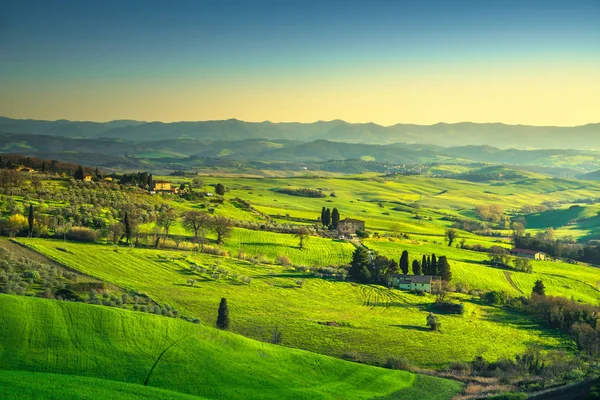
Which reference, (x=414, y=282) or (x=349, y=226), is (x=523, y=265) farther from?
(x=349, y=226)

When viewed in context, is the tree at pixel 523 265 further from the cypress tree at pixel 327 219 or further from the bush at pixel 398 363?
the bush at pixel 398 363

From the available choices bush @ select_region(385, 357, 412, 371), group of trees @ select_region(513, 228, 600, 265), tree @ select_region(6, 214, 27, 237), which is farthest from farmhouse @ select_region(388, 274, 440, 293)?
tree @ select_region(6, 214, 27, 237)

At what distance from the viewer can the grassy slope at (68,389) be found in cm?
3012

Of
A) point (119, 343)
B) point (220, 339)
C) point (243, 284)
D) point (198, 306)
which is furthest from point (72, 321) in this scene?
point (243, 284)

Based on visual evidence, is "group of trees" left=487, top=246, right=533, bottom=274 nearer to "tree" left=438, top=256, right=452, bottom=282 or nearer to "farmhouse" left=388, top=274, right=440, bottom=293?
"tree" left=438, top=256, right=452, bottom=282

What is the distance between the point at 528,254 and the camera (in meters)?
120

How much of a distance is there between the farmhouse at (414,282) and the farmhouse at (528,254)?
40815 mm

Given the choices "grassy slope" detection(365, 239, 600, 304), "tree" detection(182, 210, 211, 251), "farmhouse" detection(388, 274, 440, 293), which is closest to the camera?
"farmhouse" detection(388, 274, 440, 293)

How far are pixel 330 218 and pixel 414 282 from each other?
4931 centimetres

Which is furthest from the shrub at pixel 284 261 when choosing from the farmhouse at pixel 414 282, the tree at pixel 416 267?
the tree at pixel 416 267

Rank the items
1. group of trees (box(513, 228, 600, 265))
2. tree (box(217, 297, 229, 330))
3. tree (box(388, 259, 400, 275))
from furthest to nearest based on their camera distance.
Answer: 1. group of trees (box(513, 228, 600, 265))
2. tree (box(388, 259, 400, 275))
3. tree (box(217, 297, 229, 330))

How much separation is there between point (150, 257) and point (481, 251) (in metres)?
72.2

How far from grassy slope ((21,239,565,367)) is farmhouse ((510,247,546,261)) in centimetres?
4438

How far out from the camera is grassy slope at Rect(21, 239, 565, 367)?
55.8m
